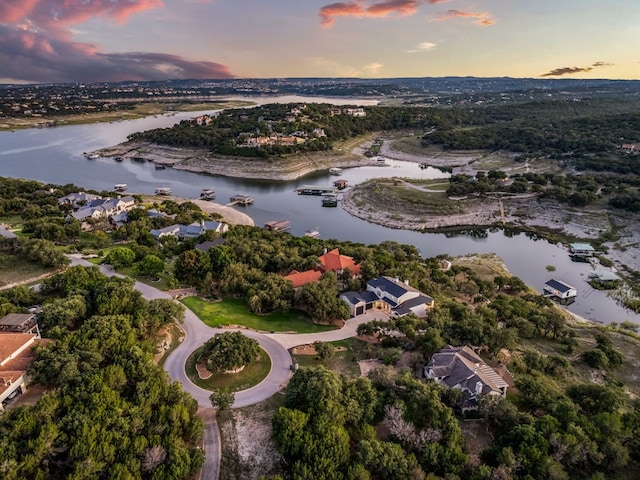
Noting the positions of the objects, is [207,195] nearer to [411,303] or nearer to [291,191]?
[291,191]

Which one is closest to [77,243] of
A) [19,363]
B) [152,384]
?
[19,363]

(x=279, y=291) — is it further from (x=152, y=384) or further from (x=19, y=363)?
(x=19, y=363)

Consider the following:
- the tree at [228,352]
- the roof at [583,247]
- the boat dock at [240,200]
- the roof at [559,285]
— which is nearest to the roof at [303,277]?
the tree at [228,352]

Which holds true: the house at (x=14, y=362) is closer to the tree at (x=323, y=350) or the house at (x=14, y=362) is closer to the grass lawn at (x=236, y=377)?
the grass lawn at (x=236, y=377)

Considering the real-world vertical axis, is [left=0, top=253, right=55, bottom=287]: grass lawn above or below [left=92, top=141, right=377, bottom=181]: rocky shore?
above

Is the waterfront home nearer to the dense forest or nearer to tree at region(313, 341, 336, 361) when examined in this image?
the dense forest

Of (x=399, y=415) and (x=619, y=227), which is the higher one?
(x=399, y=415)

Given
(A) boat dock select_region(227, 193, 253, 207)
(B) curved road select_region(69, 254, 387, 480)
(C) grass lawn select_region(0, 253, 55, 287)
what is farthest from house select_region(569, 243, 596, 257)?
(C) grass lawn select_region(0, 253, 55, 287)

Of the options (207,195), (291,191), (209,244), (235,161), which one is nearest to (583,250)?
(209,244)
